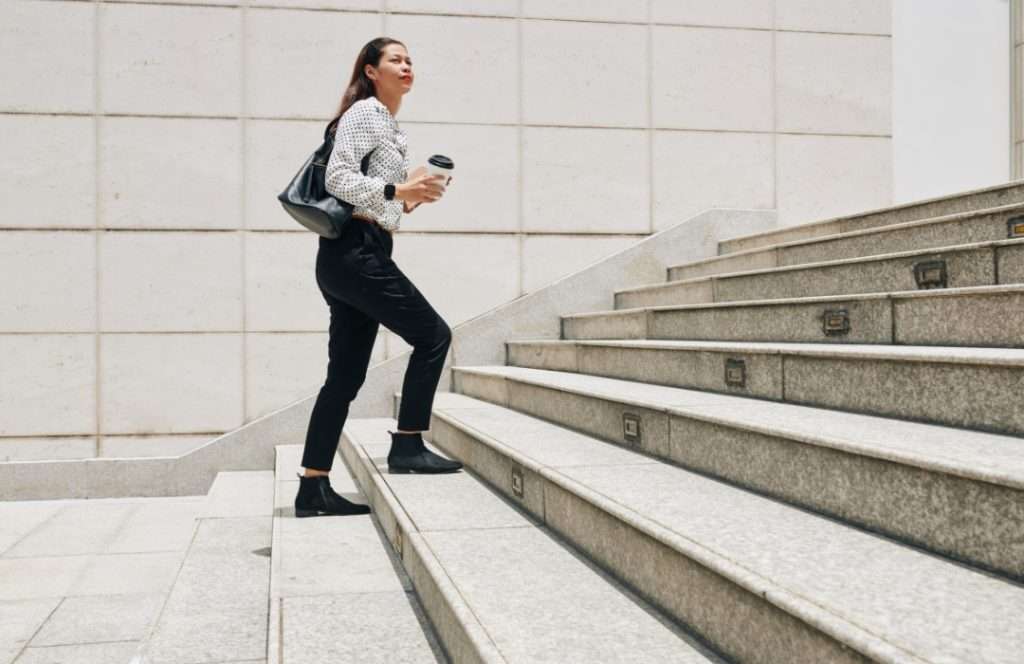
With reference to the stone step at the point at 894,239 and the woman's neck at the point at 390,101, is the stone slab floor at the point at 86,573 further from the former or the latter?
the stone step at the point at 894,239

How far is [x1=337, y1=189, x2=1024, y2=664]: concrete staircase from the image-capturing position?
68.0 inches

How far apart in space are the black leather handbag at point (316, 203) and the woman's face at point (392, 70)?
36 cm

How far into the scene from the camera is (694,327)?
4855 millimetres

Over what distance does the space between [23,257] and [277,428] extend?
2274mm

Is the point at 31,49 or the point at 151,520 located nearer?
the point at 151,520

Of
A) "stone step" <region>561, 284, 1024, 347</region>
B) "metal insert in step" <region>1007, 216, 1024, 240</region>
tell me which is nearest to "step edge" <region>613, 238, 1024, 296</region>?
"metal insert in step" <region>1007, 216, 1024, 240</region>

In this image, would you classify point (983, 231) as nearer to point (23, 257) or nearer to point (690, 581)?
point (690, 581)

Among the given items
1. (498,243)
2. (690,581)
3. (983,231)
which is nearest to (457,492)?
(690,581)

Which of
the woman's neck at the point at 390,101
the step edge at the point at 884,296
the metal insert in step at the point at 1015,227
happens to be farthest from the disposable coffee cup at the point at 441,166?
the metal insert in step at the point at 1015,227

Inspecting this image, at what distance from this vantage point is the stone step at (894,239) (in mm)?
3835

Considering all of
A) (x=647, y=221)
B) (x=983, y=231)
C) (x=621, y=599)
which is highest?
(x=647, y=221)

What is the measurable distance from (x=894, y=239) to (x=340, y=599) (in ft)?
10.8

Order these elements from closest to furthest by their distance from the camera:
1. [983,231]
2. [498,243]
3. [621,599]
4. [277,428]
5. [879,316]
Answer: [621,599]
[879,316]
[983,231]
[277,428]
[498,243]

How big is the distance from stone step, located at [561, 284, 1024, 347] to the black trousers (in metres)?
1.53
